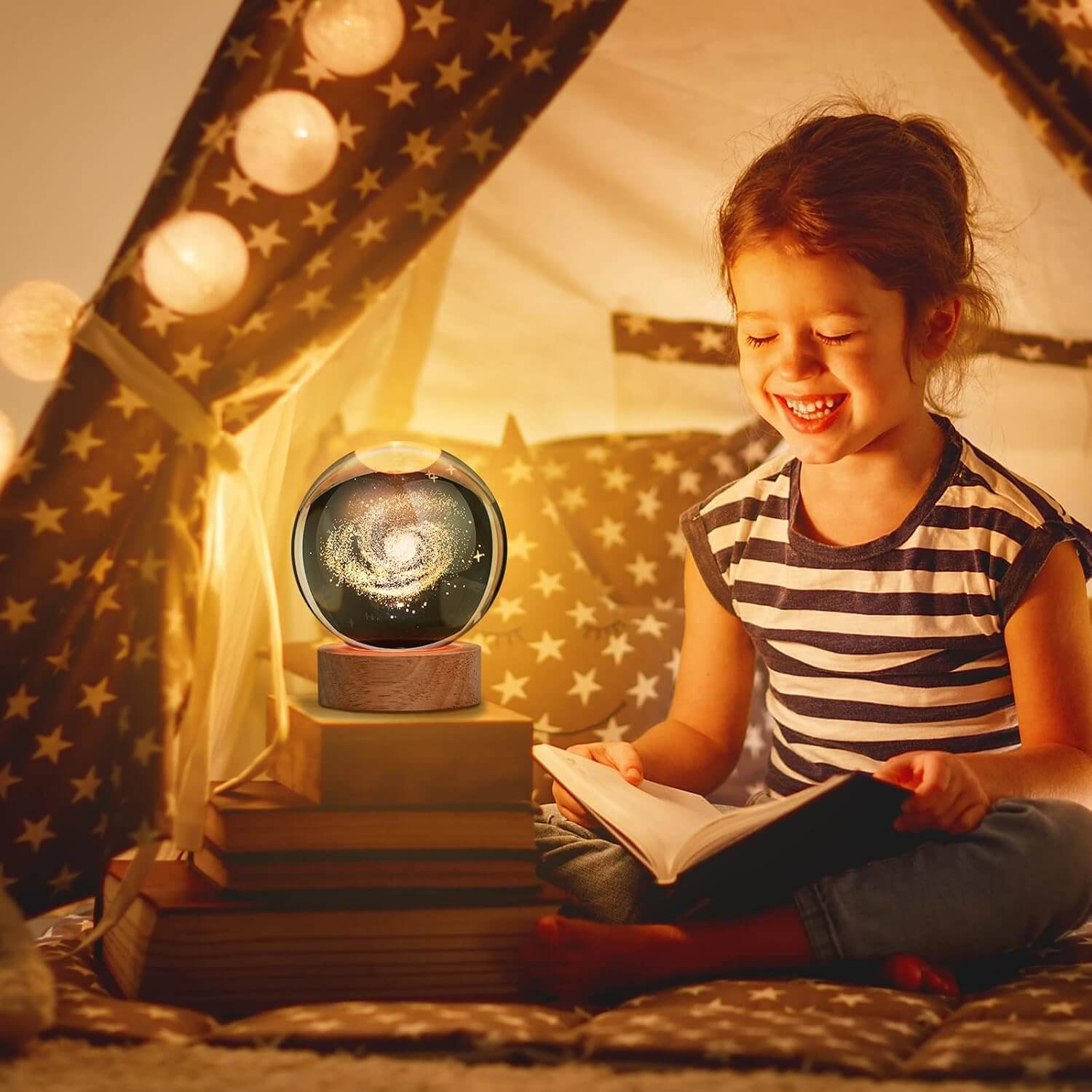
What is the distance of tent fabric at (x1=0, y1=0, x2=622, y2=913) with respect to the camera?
117 centimetres

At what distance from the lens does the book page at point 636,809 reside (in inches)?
39.1

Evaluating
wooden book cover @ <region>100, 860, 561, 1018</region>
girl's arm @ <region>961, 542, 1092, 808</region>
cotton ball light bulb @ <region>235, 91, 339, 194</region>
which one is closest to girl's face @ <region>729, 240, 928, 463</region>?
girl's arm @ <region>961, 542, 1092, 808</region>

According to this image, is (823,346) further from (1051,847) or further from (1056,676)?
(1051,847)

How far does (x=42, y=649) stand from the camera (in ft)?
3.86

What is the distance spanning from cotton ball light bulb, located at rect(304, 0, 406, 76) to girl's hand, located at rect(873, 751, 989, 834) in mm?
824

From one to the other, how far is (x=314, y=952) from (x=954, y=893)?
1.73 ft

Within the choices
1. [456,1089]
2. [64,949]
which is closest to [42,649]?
[64,949]

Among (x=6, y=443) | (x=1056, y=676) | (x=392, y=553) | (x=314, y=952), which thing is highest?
(x=6, y=443)

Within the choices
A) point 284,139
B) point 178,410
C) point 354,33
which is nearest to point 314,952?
point 178,410

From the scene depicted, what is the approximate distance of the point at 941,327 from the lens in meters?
1.28

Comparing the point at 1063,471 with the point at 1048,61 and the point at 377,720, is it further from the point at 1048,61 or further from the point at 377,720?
the point at 377,720

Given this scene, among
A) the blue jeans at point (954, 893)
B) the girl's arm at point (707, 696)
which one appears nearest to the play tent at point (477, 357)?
the girl's arm at point (707, 696)

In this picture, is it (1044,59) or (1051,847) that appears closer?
(1051,847)

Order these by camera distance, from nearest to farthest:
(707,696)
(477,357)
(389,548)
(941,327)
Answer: (389,548)
(941,327)
(707,696)
(477,357)
